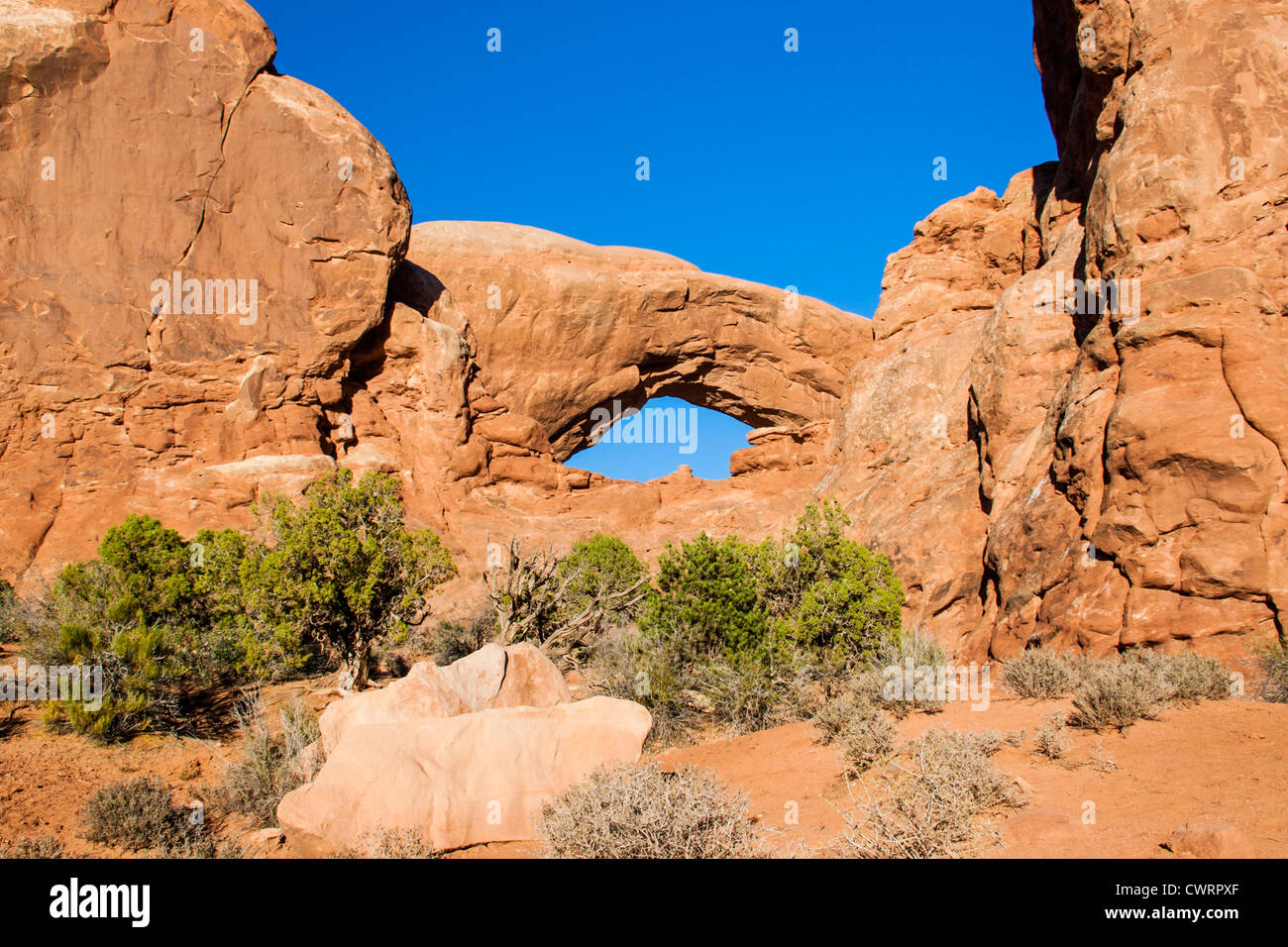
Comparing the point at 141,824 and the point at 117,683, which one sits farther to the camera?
the point at 117,683

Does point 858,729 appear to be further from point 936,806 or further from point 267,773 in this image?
point 267,773

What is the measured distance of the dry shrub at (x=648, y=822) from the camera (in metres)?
5.49

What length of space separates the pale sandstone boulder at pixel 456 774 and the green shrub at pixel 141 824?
1.74m

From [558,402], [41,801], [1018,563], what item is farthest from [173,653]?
[558,402]

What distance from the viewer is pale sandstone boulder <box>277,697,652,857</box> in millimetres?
6418

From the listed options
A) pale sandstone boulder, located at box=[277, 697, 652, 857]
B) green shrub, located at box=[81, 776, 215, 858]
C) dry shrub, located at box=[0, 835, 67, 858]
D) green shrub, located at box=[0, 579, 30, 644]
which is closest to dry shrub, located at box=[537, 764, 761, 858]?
pale sandstone boulder, located at box=[277, 697, 652, 857]

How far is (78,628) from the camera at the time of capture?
1101cm

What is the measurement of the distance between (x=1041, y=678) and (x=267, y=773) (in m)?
9.02

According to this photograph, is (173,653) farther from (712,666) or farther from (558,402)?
(558,402)

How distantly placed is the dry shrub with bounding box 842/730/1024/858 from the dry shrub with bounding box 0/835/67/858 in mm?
6656

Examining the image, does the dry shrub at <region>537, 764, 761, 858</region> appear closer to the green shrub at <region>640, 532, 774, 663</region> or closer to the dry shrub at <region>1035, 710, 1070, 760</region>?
the dry shrub at <region>1035, 710, 1070, 760</region>

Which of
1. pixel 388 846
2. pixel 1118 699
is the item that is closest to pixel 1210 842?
pixel 1118 699

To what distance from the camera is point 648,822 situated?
5559 millimetres
